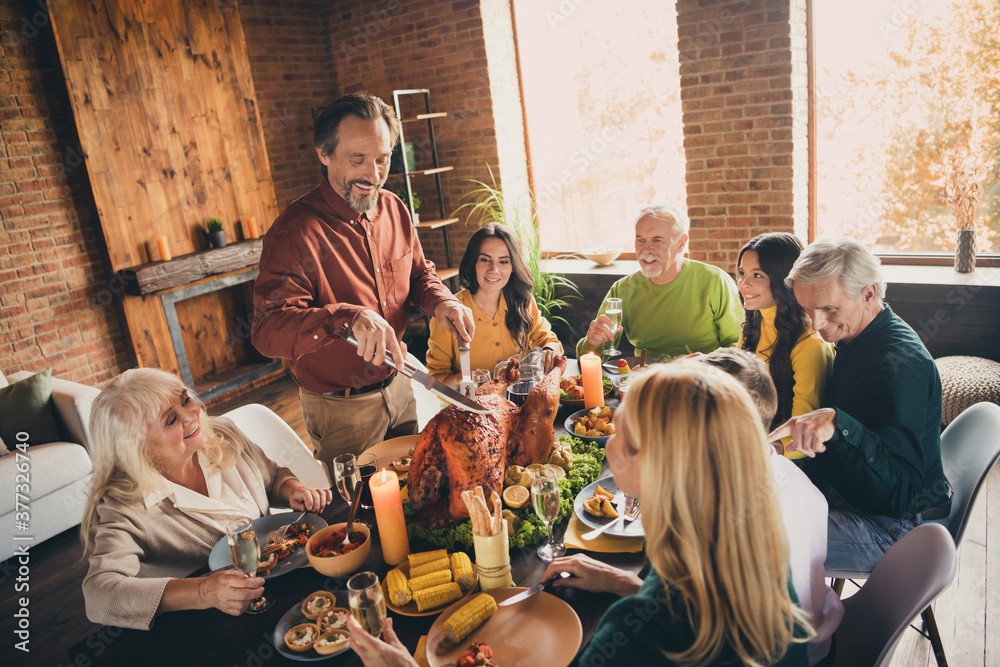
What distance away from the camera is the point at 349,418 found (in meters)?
2.25

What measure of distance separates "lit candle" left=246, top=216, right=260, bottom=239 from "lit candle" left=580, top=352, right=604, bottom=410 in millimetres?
3562

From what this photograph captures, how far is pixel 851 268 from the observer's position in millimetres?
1729

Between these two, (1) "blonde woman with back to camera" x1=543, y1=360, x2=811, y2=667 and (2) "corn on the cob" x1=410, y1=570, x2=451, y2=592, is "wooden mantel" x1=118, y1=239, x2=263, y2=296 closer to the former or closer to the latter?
(2) "corn on the cob" x1=410, y1=570, x2=451, y2=592

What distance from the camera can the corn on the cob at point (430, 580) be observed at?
4.23 feet

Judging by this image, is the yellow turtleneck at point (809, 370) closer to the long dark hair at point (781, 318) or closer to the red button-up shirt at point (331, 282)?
the long dark hair at point (781, 318)

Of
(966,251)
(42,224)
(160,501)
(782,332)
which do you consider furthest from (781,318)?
(42,224)

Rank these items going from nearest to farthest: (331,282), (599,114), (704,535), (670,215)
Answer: (704,535), (331,282), (670,215), (599,114)

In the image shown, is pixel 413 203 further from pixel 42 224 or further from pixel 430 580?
pixel 430 580

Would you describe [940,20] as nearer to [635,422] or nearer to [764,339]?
[764,339]

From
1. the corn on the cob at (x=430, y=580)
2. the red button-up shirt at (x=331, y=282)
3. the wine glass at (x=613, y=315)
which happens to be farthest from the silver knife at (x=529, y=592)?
the wine glass at (x=613, y=315)

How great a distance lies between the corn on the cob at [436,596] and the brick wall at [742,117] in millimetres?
3325

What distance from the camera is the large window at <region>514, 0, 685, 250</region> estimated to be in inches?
175

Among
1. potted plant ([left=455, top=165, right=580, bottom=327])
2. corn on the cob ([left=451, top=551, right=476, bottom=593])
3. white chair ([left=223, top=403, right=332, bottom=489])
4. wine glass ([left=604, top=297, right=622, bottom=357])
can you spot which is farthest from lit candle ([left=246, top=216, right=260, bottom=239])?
corn on the cob ([left=451, top=551, right=476, bottom=593])

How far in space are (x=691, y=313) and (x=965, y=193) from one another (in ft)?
5.84
